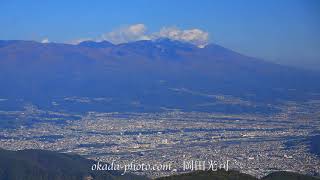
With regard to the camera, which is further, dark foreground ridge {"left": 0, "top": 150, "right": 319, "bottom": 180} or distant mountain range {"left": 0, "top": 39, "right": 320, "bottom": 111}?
distant mountain range {"left": 0, "top": 39, "right": 320, "bottom": 111}

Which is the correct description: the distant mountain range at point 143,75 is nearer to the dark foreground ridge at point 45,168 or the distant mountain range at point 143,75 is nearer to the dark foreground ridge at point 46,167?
the dark foreground ridge at point 46,167

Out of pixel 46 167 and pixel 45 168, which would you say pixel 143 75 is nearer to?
pixel 46 167

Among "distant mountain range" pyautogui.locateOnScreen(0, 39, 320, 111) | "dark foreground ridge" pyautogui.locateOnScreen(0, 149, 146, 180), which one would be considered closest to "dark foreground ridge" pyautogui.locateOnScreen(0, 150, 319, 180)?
"dark foreground ridge" pyautogui.locateOnScreen(0, 149, 146, 180)

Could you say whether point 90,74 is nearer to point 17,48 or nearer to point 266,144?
point 17,48

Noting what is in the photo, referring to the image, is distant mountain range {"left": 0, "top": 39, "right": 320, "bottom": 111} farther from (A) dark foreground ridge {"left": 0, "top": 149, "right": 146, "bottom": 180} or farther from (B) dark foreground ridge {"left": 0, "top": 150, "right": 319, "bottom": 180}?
(B) dark foreground ridge {"left": 0, "top": 150, "right": 319, "bottom": 180}

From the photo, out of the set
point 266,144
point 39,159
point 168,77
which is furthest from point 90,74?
point 39,159

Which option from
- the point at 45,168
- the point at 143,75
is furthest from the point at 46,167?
the point at 143,75

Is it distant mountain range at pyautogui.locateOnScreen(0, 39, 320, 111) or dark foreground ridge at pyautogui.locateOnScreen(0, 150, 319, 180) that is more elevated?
distant mountain range at pyautogui.locateOnScreen(0, 39, 320, 111)

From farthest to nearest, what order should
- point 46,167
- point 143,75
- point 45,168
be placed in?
point 143,75 → point 46,167 → point 45,168
